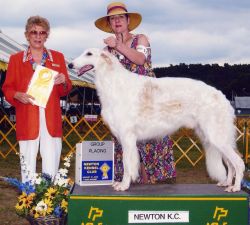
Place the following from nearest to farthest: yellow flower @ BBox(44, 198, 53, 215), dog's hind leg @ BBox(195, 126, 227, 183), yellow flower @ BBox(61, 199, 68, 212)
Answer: yellow flower @ BBox(44, 198, 53, 215) < yellow flower @ BBox(61, 199, 68, 212) < dog's hind leg @ BBox(195, 126, 227, 183)

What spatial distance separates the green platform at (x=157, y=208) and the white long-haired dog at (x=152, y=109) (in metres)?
0.24

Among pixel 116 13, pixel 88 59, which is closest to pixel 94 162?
pixel 88 59

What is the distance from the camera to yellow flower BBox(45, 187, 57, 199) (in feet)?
11.9

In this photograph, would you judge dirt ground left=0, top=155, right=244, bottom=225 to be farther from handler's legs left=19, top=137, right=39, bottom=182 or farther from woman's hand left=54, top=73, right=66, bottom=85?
woman's hand left=54, top=73, right=66, bottom=85

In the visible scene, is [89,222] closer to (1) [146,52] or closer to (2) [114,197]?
(2) [114,197]

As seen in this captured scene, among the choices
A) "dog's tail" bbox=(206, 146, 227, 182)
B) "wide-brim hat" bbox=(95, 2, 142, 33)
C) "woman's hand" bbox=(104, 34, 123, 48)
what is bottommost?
"dog's tail" bbox=(206, 146, 227, 182)

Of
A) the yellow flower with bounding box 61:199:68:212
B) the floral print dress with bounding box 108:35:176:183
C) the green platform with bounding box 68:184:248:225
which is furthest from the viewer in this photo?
the floral print dress with bounding box 108:35:176:183

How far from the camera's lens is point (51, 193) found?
12.0ft

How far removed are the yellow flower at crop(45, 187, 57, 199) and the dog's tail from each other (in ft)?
4.76

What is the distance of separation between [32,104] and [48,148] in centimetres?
44

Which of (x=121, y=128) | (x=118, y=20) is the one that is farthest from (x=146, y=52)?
(x=121, y=128)

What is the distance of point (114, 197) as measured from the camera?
3.38m

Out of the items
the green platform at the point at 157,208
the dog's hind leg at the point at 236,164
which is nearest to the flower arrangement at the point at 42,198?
the green platform at the point at 157,208

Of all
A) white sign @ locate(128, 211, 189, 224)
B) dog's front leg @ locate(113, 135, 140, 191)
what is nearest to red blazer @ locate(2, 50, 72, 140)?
dog's front leg @ locate(113, 135, 140, 191)
